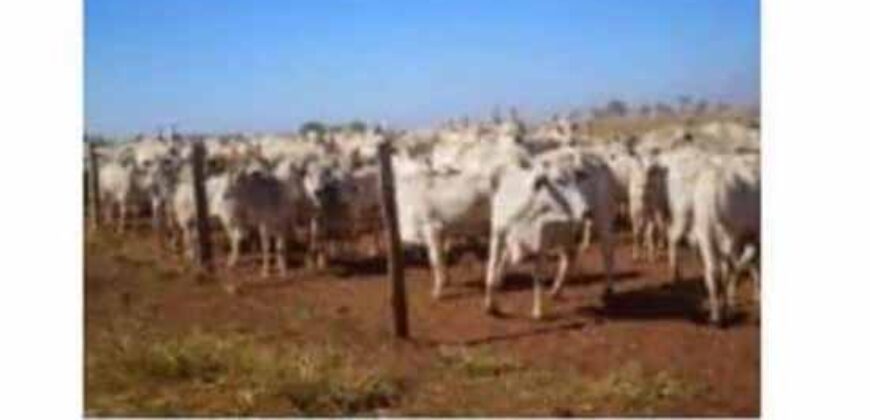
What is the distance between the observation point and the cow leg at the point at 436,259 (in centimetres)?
369

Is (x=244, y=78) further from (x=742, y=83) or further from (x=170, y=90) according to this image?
(x=742, y=83)

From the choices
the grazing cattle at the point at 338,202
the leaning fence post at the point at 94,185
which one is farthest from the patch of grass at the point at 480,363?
the leaning fence post at the point at 94,185

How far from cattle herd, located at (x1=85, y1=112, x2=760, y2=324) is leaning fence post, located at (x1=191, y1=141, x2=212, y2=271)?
0.01 metres

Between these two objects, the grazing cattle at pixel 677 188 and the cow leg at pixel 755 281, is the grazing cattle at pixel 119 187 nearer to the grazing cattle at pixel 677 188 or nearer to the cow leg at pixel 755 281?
the grazing cattle at pixel 677 188

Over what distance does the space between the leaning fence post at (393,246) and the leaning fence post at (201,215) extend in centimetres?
41

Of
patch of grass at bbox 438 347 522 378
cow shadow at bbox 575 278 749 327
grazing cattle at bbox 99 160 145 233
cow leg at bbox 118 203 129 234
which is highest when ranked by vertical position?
grazing cattle at bbox 99 160 145 233

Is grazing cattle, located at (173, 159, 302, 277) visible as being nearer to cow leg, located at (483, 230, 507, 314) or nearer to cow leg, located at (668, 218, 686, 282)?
cow leg, located at (483, 230, 507, 314)

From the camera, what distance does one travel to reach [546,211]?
3678 millimetres

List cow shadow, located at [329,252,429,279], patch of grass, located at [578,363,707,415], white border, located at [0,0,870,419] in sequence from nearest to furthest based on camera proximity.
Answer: white border, located at [0,0,870,419] → patch of grass, located at [578,363,707,415] → cow shadow, located at [329,252,429,279]

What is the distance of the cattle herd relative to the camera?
141 inches

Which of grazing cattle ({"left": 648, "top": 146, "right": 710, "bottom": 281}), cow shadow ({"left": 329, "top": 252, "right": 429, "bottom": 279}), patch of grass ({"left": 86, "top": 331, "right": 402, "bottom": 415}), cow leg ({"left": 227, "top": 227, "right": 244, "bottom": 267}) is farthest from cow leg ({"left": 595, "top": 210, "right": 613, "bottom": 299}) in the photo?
cow leg ({"left": 227, "top": 227, "right": 244, "bottom": 267})

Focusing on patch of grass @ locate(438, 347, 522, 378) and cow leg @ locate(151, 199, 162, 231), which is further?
cow leg @ locate(151, 199, 162, 231)
